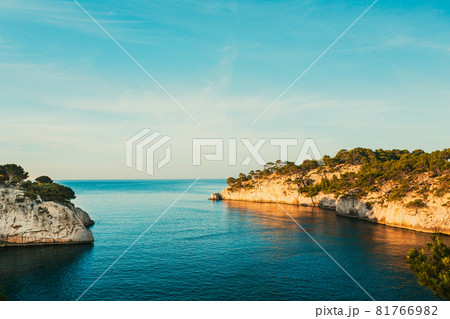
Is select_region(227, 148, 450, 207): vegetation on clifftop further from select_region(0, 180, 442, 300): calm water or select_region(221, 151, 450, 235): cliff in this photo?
select_region(0, 180, 442, 300): calm water

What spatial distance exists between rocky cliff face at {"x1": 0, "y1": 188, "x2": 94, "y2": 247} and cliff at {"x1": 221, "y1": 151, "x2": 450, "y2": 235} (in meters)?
83.0

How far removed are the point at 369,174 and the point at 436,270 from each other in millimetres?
86017

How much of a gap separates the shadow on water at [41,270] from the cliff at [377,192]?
80.8 metres

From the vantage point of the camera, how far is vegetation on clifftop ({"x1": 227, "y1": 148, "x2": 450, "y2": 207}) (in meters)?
81.8

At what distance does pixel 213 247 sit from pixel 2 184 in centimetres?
5293


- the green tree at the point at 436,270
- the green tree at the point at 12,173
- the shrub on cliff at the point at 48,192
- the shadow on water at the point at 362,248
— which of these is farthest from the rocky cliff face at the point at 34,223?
the green tree at the point at 436,270

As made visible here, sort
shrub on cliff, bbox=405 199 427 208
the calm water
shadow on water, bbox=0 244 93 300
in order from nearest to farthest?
shadow on water, bbox=0 244 93 300
the calm water
shrub on cliff, bbox=405 199 427 208

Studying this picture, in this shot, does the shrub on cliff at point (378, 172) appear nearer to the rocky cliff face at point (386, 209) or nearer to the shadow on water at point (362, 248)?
the rocky cliff face at point (386, 209)

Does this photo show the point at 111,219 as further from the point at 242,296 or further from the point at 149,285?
the point at 242,296

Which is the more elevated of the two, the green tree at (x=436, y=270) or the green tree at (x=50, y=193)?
the green tree at (x=50, y=193)

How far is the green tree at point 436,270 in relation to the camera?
2075 centimetres

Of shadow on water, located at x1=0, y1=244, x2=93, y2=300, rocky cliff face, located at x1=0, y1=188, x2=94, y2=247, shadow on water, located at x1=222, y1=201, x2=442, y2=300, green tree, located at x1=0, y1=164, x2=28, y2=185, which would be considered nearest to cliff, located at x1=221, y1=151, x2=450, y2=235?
shadow on water, located at x1=222, y1=201, x2=442, y2=300

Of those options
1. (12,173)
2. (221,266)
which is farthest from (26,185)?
(221,266)

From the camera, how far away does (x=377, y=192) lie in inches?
3720
